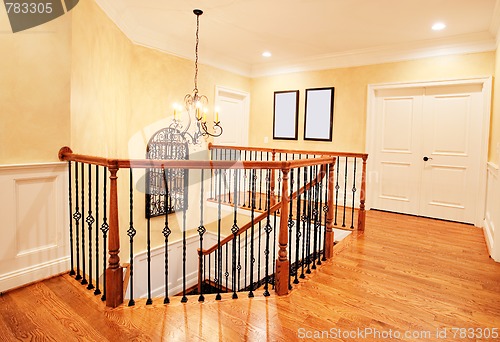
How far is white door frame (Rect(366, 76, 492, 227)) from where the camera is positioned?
4395 mm

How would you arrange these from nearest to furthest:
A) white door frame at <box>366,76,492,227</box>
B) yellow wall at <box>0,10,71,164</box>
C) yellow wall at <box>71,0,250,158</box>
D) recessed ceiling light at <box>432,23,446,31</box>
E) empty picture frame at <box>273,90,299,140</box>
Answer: yellow wall at <box>0,10,71,164</box> < yellow wall at <box>71,0,250,158</box> < recessed ceiling light at <box>432,23,446,31</box> < white door frame at <box>366,76,492,227</box> < empty picture frame at <box>273,90,299,140</box>

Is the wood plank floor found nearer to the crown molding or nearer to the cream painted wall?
the cream painted wall

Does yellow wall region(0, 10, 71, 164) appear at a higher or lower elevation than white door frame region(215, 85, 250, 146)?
lower

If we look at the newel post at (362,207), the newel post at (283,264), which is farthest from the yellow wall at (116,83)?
the newel post at (362,207)

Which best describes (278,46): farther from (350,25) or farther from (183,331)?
(183,331)

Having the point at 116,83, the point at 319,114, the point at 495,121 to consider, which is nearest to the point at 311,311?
the point at 116,83

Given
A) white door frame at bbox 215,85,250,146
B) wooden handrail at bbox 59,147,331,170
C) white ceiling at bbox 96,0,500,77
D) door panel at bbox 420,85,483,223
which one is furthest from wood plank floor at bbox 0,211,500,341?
white door frame at bbox 215,85,250,146

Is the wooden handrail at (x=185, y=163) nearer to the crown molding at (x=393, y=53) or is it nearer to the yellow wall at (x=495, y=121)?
the yellow wall at (x=495, y=121)

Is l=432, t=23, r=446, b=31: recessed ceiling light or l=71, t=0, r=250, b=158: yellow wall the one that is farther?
l=432, t=23, r=446, b=31: recessed ceiling light

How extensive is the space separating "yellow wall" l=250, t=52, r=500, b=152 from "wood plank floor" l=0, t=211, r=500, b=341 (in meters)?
2.82

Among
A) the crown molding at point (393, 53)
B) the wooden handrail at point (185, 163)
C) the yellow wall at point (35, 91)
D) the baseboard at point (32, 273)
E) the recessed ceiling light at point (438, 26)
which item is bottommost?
the baseboard at point (32, 273)

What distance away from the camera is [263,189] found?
664 cm

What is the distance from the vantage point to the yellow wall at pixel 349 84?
4.59 meters

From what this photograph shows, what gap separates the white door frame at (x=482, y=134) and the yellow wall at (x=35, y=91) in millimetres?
4374
